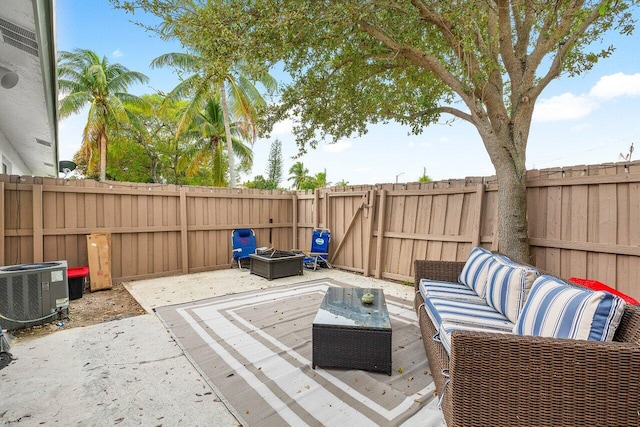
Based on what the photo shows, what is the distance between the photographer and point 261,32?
11.5 ft

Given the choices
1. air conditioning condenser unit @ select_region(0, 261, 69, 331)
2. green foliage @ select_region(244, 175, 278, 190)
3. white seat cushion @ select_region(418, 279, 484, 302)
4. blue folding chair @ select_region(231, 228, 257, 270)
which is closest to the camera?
white seat cushion @ select_region(418, 279, 484, 302)

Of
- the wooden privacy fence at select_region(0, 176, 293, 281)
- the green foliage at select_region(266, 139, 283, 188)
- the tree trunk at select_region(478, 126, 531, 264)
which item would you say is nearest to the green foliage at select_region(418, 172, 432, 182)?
the green foliage at select_region(266, 139, 283, 188)

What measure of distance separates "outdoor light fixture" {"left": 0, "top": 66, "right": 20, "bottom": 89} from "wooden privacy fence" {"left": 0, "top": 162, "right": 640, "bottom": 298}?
4.88 ft

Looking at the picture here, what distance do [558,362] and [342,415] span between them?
1.26 m

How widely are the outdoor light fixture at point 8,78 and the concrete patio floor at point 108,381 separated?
2.84m

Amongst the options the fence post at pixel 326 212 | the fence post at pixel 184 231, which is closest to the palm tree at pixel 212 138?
the fence post at pixel 184 231

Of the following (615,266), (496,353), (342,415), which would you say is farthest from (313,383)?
(615,266)

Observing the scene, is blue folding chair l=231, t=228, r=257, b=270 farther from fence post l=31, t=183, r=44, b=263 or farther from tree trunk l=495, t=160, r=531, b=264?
tree trunk l=495, t=160, r=531, b=264

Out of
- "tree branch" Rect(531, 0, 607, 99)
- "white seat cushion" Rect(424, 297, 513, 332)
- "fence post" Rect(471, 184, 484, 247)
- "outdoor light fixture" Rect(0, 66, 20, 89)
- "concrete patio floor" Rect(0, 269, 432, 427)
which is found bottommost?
"concrete patio floor" Rect(0, 269, 432, 427)

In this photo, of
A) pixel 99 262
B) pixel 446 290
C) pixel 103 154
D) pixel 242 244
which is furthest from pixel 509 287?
pixel 103 154

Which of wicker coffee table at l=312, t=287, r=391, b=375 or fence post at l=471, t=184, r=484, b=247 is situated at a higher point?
fence post at l=471, t=184, r=484, b=247

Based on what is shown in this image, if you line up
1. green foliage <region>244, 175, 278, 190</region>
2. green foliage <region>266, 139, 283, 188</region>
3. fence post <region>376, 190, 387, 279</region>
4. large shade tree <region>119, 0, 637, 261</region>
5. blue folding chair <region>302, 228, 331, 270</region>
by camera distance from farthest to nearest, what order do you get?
green foliage <region>266, 139, 283, 188</region> < green foliage <region>244, 175, 278, 190</region> < blue folding chair <region>302, 228, 331, 270</region> < fence post <region>376, 190, 387, 279</region> < large shade tree <region>119, 0, 637, 261</region>

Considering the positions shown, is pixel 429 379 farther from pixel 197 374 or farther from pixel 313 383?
pixel 197 374

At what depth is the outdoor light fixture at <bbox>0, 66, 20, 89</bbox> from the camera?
3.24 m
